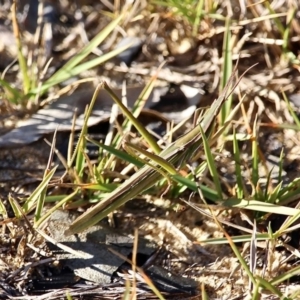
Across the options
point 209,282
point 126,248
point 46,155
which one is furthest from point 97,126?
point 209,282

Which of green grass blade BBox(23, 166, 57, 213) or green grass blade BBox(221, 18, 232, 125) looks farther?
green grass blade BBox(221, 18, 232, 125)

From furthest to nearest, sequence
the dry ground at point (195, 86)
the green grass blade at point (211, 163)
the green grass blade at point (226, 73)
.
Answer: the green grass blade at point (226, 73)
the dry ground at point (195, 86)
the green grass blade at point (211, 163)

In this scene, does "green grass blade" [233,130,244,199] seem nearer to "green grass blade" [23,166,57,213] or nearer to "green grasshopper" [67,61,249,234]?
"green grasshopper" [67,61,249,234]

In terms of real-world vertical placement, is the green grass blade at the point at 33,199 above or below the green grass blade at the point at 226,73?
below

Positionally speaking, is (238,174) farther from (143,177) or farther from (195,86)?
(195,86)

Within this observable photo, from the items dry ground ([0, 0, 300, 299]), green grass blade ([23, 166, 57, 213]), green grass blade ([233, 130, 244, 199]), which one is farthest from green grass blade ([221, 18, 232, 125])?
green grass blade ([23, 166, 57, 213])

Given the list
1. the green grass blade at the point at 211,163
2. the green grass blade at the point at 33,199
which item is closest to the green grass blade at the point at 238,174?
the green grass blade at the point at 211,163

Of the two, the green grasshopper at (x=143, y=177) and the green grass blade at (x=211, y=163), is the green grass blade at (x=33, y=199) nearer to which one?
the green grasshopper at (x=143, y=177)

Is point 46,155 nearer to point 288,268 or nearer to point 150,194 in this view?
point 150,194

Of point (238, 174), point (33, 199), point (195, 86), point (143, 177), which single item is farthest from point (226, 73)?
point (33, 199)

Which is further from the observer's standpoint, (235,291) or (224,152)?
(224,152)

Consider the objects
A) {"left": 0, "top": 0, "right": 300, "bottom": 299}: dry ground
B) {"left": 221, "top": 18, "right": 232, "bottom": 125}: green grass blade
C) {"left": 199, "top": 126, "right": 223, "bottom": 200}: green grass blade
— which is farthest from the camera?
{"left": 221, "top": 18, "right": 232, "bottom": 125}: green grass blade
